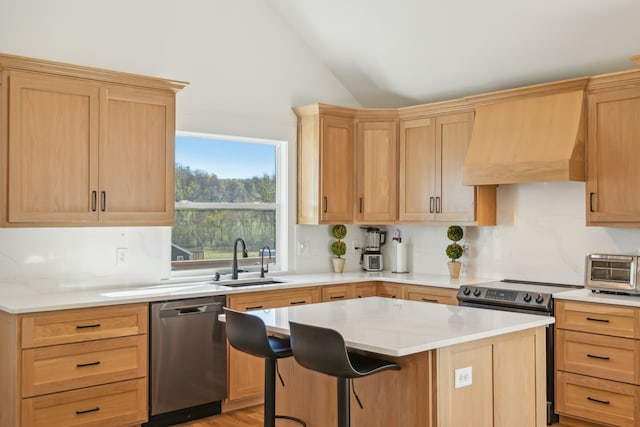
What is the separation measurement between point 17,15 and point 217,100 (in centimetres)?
157

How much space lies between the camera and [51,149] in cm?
397

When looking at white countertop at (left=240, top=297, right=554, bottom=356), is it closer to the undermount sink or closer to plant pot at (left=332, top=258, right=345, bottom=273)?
the undermount sink

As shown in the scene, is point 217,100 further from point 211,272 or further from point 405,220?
point 405,220

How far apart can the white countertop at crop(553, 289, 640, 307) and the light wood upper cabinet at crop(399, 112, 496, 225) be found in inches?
41.4

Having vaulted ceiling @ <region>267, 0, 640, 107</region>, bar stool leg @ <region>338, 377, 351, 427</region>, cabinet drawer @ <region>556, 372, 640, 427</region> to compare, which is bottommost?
cabinet drawer @ <region>556, 372, 640, 427</region>

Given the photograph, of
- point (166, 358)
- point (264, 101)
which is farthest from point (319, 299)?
point (264, 101)

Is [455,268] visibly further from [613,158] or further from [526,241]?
[613,158]

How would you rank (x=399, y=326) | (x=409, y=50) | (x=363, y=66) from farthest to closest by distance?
(x=363, y=66)
(x=409, y=50)
(x=399, y=326)

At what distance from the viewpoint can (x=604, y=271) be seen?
14.1ft

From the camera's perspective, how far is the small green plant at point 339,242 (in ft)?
19.5

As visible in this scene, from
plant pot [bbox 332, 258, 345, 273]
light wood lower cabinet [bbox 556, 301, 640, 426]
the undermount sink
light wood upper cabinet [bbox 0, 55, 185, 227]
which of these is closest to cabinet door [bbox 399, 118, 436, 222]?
plant pot [bbox 332, 258, 345, 273]

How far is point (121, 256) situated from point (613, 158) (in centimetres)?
349

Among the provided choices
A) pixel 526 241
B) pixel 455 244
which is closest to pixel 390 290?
pixel 455 244

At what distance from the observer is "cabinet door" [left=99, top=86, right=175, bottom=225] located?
419 cm
